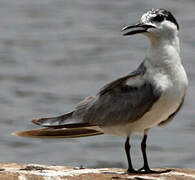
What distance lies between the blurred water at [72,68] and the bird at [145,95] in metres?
5.92

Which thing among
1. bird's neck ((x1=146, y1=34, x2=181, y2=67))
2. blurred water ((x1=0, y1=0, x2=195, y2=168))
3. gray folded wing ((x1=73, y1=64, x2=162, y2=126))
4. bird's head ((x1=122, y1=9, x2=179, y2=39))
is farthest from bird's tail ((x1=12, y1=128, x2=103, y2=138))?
blurred water ((x1=0, y1=0, x2=195, y2=168))

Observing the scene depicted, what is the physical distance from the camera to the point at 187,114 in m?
17.2

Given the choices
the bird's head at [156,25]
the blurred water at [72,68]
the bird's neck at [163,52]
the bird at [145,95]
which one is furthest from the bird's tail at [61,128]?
the blurred water at [72,68]

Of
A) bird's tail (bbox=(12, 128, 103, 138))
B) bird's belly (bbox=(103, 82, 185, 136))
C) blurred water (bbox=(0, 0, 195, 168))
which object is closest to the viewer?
bird's belly (bbox=(103, 82, 185, 136))

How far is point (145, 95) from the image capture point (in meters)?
9.55

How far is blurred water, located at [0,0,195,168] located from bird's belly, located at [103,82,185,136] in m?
6.07

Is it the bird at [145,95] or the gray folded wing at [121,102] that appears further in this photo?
the gray folded wing at [121,102]

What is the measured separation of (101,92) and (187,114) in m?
7.46

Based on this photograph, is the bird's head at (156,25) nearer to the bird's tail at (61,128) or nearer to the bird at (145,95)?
the bird at (145,95)

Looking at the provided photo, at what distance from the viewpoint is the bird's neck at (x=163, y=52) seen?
9539 mm

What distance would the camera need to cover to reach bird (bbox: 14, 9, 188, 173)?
9.45m

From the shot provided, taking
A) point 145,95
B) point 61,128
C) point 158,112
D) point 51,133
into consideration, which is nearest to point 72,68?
point 51,133

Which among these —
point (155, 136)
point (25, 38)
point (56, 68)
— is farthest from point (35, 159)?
point (25, 38)

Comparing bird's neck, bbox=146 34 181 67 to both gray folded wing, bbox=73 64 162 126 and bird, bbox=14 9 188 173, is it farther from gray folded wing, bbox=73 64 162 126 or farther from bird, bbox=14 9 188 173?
gray folded wing, bbox=73 64 162 126
